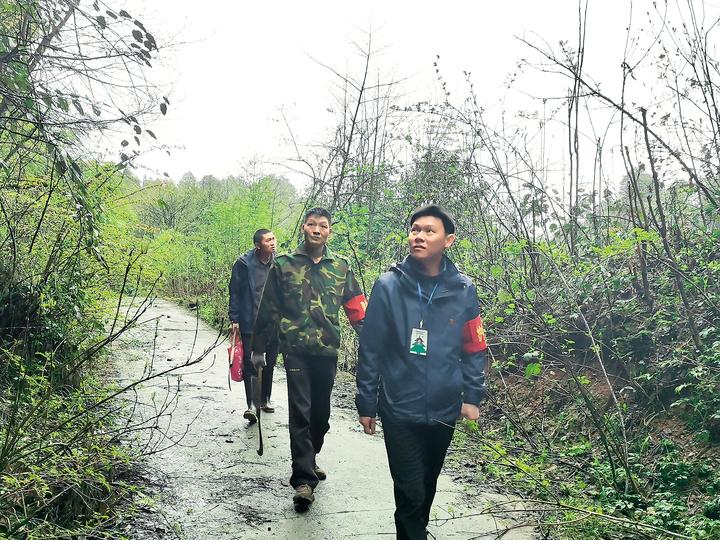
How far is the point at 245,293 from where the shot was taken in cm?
638

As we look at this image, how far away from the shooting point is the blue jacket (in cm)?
296

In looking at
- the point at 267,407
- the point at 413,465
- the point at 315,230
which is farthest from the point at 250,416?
the point at 413,465

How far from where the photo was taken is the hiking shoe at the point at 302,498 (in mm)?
3996

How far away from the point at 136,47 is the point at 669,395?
17.1 feet

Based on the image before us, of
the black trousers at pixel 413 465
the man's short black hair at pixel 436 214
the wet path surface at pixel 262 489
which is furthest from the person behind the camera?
the wet path surface at pixel 262 489

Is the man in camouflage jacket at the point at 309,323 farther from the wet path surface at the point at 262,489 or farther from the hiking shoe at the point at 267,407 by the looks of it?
the hiking shoe at the point at 267,407

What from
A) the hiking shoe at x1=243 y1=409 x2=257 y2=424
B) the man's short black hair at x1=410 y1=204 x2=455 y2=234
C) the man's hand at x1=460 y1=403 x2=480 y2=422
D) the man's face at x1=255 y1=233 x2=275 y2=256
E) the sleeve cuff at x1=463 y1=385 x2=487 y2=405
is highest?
the man's face at x1=255 y1=233 x2=275 y2=256

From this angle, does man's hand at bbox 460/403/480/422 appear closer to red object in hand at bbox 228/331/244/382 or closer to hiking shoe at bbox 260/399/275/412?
red object in hand at bbox 228/331/244/382

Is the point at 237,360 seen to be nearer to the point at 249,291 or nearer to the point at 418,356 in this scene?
the point at 249,291

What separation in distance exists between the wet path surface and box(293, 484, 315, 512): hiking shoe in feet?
0.19

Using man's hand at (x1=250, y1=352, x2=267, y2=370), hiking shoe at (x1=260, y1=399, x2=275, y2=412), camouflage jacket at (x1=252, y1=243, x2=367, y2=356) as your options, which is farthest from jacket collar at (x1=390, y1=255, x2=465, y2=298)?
hiking shoe at (x1=260, y1=399, x2=275, y2=412)

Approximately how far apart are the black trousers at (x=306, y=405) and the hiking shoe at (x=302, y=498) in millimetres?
83

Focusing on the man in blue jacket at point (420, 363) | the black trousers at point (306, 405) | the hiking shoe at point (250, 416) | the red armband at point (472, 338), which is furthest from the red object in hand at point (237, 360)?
the red armband at point (472, 338)

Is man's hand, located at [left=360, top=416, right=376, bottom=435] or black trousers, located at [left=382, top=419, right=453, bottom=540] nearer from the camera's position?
black trousers, located at [left=382, top=419, right=453, bottom=540]
